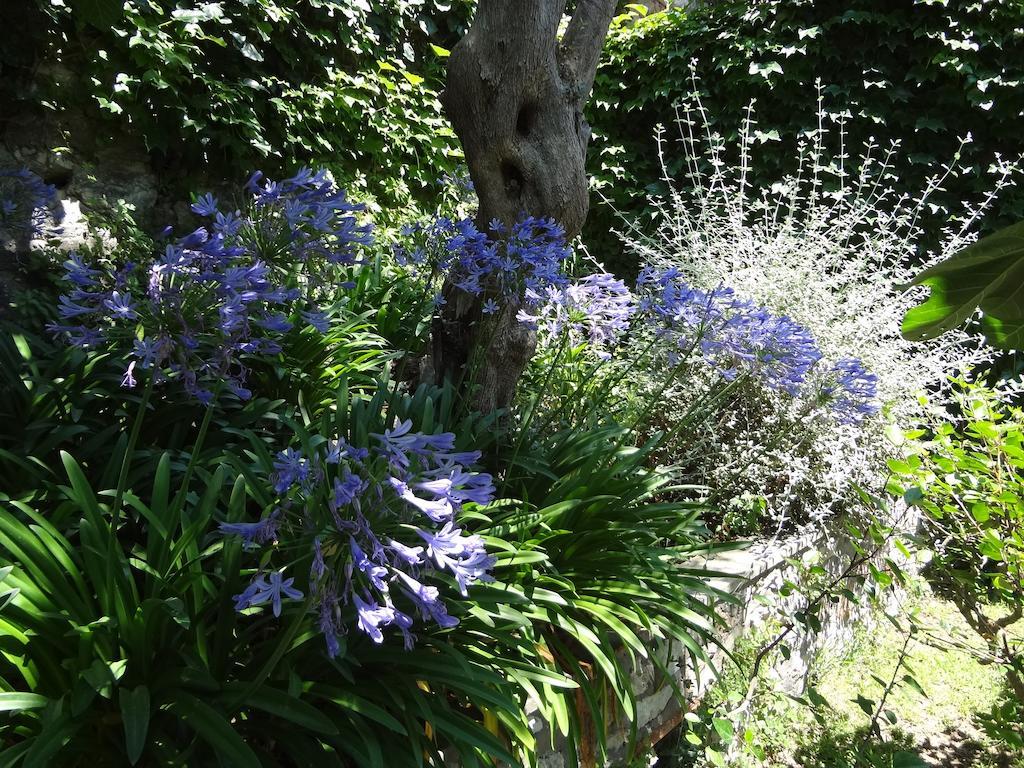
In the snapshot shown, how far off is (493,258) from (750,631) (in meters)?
2.01

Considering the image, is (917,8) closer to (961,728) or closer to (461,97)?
(461,97)

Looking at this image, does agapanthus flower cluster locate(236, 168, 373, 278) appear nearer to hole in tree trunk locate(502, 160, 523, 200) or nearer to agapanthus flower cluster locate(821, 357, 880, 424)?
hole in tree trunk locate(502, 160, 523, 200)

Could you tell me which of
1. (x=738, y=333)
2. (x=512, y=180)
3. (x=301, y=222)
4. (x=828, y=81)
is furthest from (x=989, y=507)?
(x=828, y=81)

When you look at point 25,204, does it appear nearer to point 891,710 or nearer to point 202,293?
point 202,293

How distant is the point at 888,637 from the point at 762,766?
1.71 m

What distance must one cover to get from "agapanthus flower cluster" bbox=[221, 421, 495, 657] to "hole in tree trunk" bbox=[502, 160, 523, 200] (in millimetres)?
1793

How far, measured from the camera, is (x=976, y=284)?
101cm

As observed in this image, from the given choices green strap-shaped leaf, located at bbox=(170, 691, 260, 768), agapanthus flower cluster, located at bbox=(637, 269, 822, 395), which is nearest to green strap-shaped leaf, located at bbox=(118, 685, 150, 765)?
green strap-shaped leaf, located at bbox=(170, 691, 260, 768)

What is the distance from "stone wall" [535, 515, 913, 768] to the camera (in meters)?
2.45

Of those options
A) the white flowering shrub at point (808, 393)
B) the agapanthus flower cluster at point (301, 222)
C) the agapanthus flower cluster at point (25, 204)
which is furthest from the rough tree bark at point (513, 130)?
the agapanthus flower cluster at point (25, 204)

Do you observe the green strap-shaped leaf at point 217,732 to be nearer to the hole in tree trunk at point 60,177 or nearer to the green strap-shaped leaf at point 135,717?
the green strap-shaped leaf at point 135,717

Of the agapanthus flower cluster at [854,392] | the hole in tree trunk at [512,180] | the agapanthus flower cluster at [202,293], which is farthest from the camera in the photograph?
the hole in tree trunk at [512,180]

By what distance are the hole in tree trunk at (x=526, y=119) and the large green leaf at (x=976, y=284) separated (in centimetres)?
201

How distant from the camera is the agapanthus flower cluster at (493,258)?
90.4 inches
